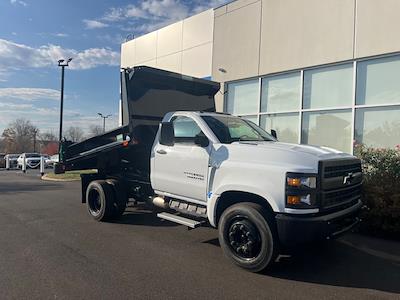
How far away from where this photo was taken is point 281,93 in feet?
Result: 42.4

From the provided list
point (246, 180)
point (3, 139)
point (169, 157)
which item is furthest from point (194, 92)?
point (3, 139)

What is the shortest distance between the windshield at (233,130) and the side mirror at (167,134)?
1.86 feet

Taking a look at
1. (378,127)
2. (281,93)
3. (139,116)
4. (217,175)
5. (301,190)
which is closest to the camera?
(301,190)

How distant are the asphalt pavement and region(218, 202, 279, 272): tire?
180 mm

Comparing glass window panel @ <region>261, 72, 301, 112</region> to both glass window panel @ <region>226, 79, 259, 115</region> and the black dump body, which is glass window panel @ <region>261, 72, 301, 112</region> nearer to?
glass window panel @ <region>226, 79, 259, 115</region>

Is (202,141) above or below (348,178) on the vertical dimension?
above

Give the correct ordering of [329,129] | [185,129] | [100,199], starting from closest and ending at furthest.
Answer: [185,129] < [100,199] < [329,129]

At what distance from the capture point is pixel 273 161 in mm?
5020

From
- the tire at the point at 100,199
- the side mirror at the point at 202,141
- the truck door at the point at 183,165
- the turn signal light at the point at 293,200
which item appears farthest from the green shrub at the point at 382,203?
the tire at the point at 100,199

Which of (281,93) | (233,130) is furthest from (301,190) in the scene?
(281,93)

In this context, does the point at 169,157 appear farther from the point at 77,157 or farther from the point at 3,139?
the point at 3,139

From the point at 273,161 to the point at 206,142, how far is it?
1.25m

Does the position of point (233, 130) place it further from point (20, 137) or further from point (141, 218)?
point (20, 137)

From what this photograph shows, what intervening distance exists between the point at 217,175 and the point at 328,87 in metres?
7.23
